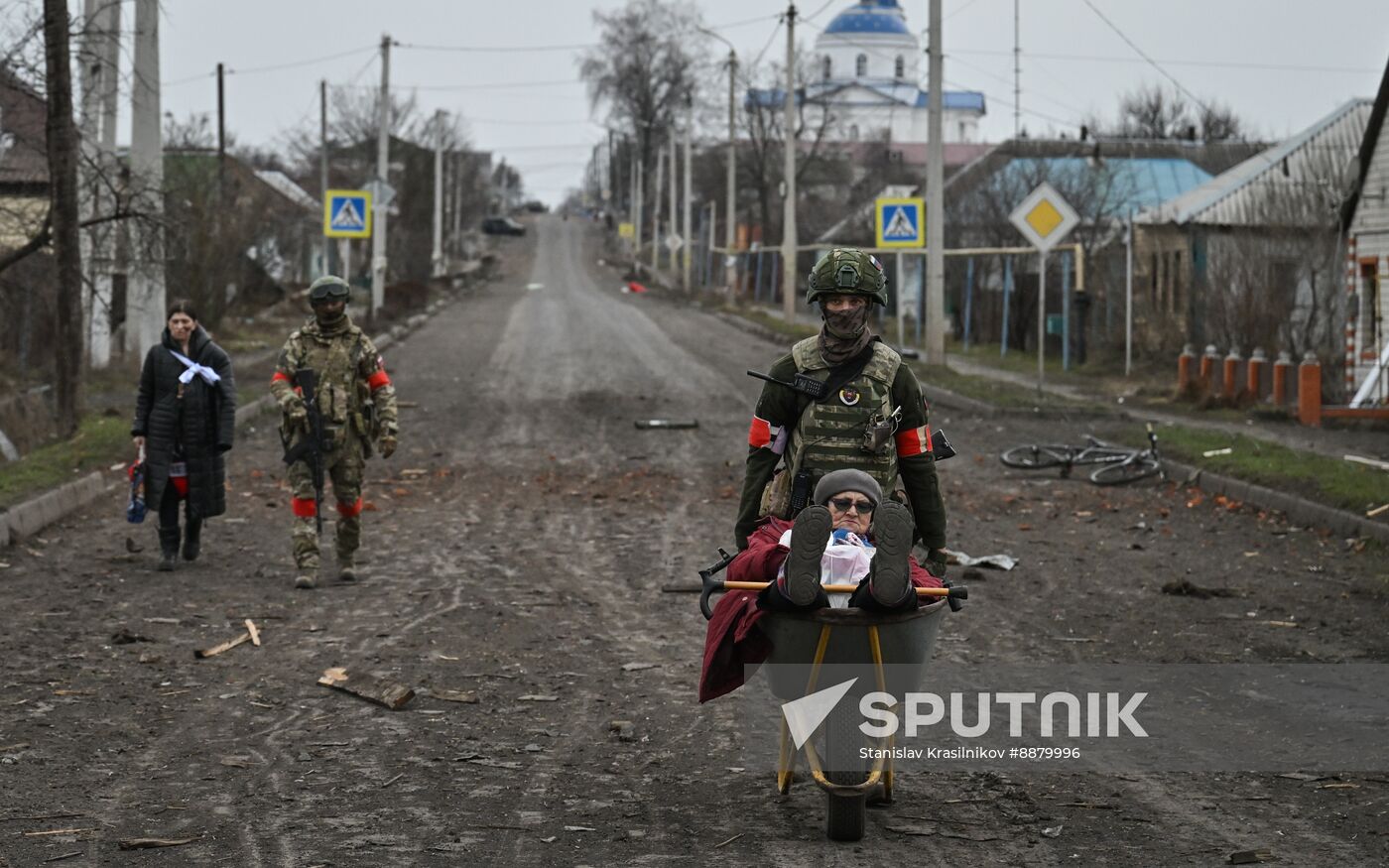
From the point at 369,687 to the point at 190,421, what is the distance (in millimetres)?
4427

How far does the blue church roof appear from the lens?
5482 inches

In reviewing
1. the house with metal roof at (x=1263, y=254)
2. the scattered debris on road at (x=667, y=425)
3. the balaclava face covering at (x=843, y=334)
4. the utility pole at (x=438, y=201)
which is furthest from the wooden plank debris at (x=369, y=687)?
the utility pole at (x=438, y=201)

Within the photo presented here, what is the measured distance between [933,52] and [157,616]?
1956 centimetres

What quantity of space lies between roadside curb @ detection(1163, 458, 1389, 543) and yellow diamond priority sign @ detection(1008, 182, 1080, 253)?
20.2 feet

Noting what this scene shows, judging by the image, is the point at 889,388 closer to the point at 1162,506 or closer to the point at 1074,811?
the point at 1074,811

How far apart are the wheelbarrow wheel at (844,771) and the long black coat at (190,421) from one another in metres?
7.24

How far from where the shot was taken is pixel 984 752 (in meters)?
6.96

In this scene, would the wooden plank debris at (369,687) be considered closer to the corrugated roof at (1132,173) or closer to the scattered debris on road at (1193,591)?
the scattered debris on road at (1193,591)

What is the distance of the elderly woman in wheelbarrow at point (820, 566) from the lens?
5.38m

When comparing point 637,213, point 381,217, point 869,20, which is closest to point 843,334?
point 381,217

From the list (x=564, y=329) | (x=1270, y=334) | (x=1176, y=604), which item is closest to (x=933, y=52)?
(x=1270, y=334)

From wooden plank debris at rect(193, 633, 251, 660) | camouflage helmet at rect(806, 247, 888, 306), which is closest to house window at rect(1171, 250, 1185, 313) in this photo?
wooden plank debris at rect(193, 633, 251, 660)

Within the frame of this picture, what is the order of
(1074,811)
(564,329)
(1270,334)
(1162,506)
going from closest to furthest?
(1074,811) < (1162,506) < (1270,334) < (564,329)

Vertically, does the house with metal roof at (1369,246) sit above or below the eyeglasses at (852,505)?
above
